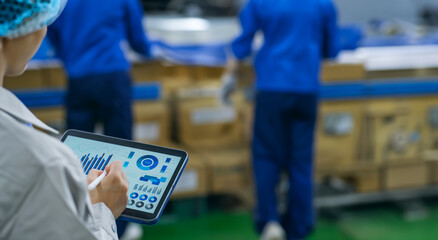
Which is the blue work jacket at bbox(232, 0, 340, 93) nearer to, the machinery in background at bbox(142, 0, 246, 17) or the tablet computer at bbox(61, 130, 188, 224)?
the tablet computer at bbox(61, 130, 188, 224)

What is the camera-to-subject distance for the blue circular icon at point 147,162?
1334 millimetres

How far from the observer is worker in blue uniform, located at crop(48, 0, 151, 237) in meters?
3.12

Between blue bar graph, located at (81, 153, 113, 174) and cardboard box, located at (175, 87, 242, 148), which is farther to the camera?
cardboard box, located at (175, 87, 242, 148)

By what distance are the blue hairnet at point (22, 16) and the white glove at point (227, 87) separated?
2599 millimetres

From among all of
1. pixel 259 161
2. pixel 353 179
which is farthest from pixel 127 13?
pixel 353 179

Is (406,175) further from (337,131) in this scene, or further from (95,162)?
(95,162)

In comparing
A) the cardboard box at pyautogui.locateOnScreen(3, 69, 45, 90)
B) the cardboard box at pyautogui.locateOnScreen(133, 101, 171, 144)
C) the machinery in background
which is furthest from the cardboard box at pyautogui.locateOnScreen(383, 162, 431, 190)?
the machinery in background

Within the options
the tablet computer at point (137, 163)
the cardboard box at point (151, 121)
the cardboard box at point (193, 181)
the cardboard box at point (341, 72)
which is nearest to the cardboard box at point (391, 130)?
the cardboard box at point (341, 72)

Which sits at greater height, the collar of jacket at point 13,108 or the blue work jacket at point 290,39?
the collar of jacket at point 13,108

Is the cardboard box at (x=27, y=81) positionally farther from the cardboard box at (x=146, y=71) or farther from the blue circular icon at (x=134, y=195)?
the blue circular icon at (x=134, y=195)

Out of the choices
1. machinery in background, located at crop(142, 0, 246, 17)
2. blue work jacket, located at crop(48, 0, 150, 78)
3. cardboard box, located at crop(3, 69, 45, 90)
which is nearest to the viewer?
blue work jacket, located at crop(48, 0, 150, 78)


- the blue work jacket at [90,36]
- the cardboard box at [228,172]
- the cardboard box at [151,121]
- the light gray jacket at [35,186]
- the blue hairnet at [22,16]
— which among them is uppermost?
the blue hairnet at [22,16]

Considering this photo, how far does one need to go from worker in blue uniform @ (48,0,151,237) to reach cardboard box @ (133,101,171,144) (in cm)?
48

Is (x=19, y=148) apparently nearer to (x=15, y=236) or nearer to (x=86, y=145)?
(x=15, y=236)
